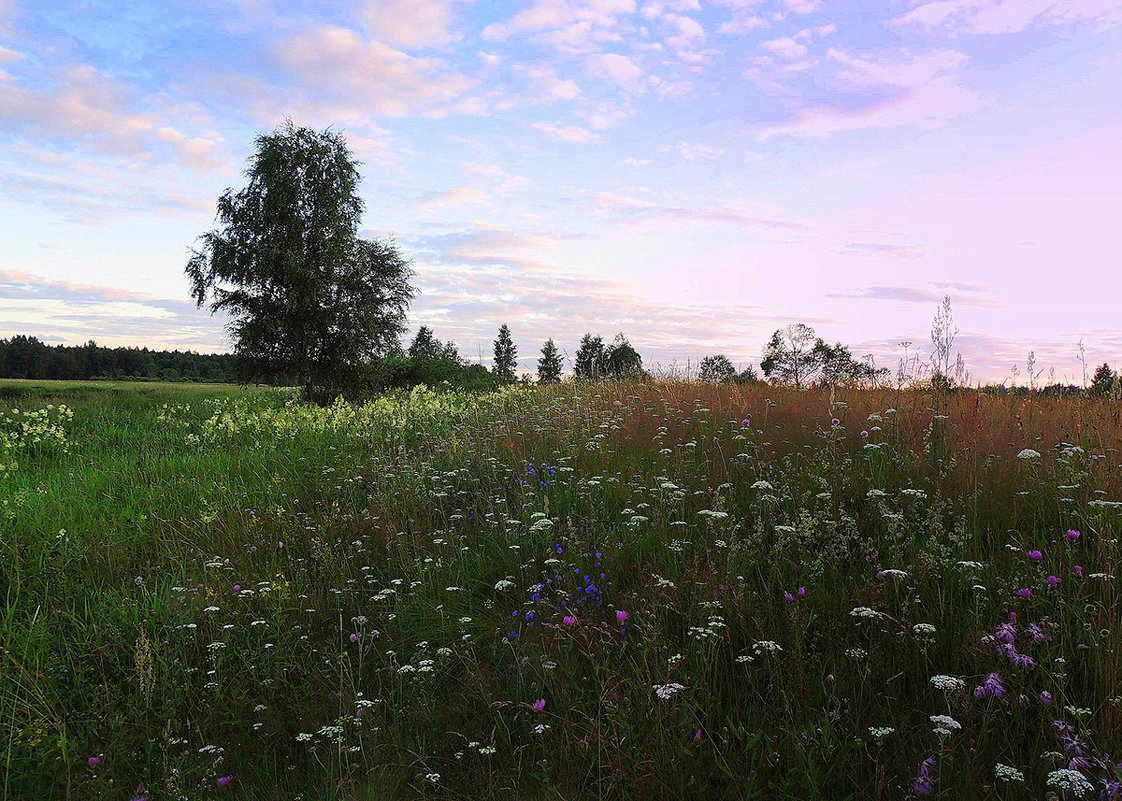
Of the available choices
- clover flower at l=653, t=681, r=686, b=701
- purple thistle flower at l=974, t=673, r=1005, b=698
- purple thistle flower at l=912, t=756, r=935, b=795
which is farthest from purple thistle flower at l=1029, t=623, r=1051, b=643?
clover flower at l=653, t=681, r=686, b=701

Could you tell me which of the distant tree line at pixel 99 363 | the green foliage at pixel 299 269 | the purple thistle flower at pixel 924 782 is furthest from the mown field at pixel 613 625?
the distant tree line at pixel 99 363

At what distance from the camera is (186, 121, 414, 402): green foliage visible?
27109 mm

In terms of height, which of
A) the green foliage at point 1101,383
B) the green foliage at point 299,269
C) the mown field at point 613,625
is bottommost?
the mown field at point 613,625

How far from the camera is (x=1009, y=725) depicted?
246 centimetres

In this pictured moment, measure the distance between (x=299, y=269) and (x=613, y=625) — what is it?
1067 inches

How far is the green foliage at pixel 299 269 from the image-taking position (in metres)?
27.1

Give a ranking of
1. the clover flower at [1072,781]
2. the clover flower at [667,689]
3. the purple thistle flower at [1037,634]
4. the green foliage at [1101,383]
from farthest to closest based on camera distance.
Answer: the green foliage at [1101,383] → the purple thistle flower at [1037,634] → the clover flower at [667,689] → the clover flower at [1072,781]

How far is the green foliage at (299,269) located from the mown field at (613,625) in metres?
21.4

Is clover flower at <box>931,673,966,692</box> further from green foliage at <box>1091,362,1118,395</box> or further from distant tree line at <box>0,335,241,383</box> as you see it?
distant tree line at <box>0,335,241,383</box>

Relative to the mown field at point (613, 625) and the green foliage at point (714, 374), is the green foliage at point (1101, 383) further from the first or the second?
the green foliage at point (714, 374)

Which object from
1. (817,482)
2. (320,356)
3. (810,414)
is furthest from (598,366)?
(320,356)

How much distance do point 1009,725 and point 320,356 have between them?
29.6 meters

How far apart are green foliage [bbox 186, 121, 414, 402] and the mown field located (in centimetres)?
2137

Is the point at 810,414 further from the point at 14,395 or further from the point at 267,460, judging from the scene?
the point at 14,395
